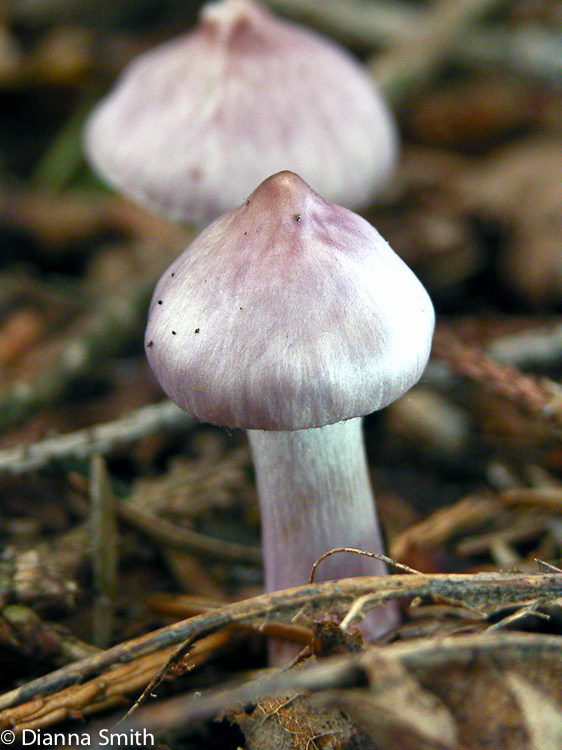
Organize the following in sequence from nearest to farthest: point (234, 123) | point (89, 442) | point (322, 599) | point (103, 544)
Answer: point (322, 599) < point (103, 544) < point (89, 442) < point (234, 123)

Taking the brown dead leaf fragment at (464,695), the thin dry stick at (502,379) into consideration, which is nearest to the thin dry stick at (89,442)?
the thin dry stick at (502,379)

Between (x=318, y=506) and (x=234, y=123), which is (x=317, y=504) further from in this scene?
(x=234, y=123)

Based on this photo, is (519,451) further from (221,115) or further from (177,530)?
(221,115)

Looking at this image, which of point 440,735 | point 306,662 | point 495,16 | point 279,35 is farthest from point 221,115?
point 495,16

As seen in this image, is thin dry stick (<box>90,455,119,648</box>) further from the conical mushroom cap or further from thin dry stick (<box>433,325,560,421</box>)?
thin dry stick (<box>433,325,560,421</box>)

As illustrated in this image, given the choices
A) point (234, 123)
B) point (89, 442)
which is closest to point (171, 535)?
point (89, 442)

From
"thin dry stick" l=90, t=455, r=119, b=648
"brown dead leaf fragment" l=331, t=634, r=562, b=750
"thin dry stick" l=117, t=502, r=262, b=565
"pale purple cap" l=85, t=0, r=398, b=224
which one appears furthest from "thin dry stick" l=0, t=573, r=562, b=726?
"pale purple cap" l=85, t=0, r=398, b=224
